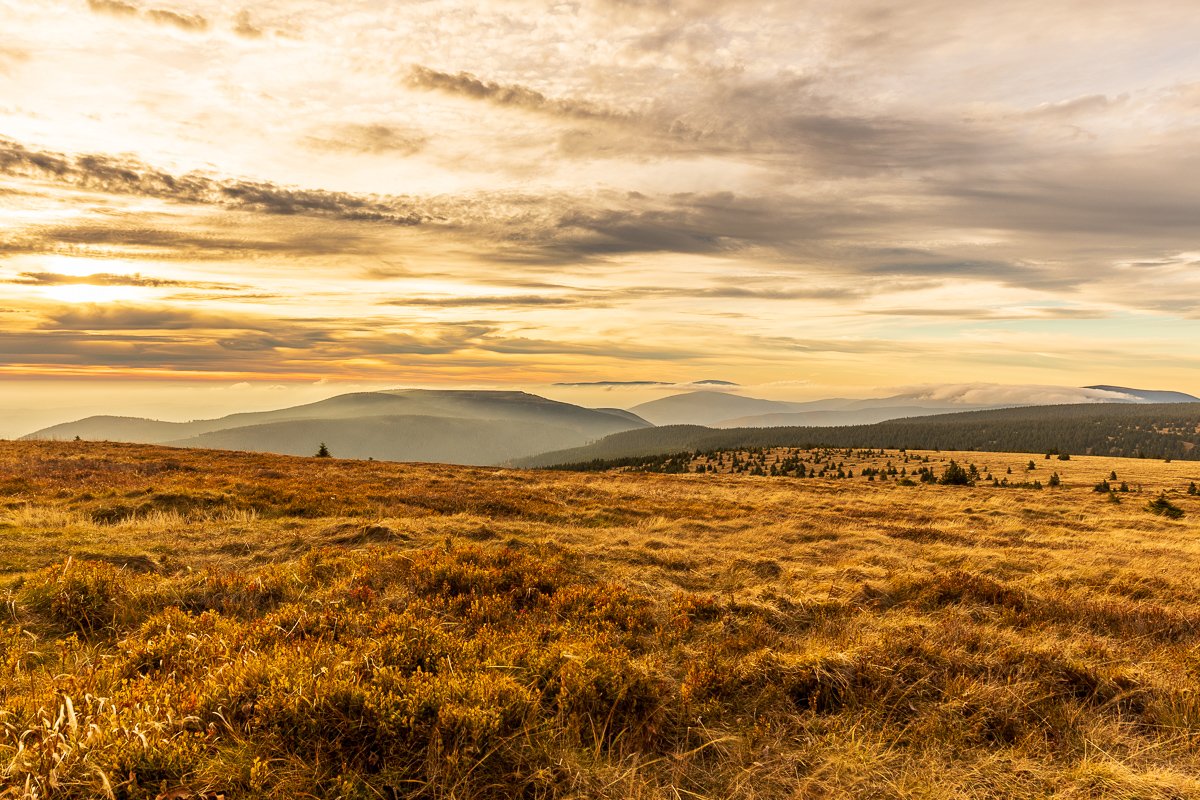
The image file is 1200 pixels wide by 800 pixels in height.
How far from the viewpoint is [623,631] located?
736cm

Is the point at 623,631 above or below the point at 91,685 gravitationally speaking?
below

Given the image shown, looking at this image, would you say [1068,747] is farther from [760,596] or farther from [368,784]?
[368,784]

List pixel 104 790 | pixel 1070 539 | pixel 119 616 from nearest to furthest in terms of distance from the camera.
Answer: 1. pixel 104 790
2. pixel 119 616
3. pixel 1070 539

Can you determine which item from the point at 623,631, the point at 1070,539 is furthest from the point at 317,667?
the point at 1070,539

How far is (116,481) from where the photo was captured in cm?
1892

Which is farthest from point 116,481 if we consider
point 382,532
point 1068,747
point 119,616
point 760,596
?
point 1068,747

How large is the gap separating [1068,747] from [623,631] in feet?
15.4

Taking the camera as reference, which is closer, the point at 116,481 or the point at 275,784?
the point at 275,784

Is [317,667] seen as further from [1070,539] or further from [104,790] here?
[1070,539]

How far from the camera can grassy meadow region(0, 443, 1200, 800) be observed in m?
4.05

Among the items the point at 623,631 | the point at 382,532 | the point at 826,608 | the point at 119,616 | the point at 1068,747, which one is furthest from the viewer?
the point at 382,532

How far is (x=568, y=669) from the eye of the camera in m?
5.33

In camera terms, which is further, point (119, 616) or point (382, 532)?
point (382, 532)

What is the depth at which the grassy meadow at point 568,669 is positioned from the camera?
4055 mm
